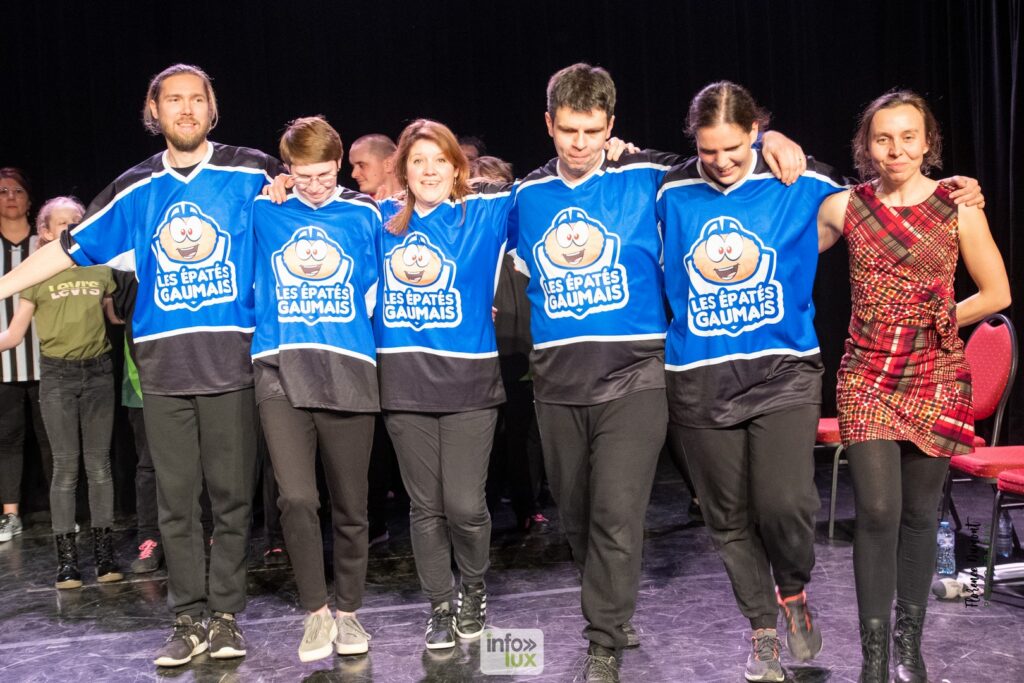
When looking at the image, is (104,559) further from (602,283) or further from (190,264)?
(602,283)

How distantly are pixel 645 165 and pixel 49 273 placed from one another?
193cm

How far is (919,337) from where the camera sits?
108 inches

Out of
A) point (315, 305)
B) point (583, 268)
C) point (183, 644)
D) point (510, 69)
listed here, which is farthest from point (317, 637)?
point (510, 69)

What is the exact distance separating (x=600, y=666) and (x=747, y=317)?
107 centimetres

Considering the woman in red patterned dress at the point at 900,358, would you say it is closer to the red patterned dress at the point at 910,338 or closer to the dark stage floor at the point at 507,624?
the red patterned dress at the point at 910,338

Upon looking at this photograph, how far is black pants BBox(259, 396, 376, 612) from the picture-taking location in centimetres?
321

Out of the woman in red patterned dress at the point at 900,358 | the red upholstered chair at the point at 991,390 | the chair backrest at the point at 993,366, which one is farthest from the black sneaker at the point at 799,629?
the chair backrest at the point at 993,366

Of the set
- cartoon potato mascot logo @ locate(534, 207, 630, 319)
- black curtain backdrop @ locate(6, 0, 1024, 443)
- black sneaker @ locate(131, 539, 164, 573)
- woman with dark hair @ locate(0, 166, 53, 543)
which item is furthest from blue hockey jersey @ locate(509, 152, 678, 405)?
woman with dark hair @ locate(0, 166, 53, 543)

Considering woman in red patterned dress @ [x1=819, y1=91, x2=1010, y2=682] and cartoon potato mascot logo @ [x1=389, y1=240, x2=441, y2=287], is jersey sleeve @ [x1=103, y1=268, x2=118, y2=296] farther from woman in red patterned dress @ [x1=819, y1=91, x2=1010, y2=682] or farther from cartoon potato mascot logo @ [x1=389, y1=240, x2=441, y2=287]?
woman in red patterned dress @ [x1=819, y1=91, x2=1010, y2=682]

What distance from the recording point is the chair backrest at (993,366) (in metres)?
4.12

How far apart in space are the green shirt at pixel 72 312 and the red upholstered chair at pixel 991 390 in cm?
374

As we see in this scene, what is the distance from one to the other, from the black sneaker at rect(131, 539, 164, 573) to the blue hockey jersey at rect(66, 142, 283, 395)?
1547 mm

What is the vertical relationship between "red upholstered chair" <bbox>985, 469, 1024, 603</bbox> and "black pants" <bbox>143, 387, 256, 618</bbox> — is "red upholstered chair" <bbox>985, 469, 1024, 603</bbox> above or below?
below

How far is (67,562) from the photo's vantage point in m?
4.35
